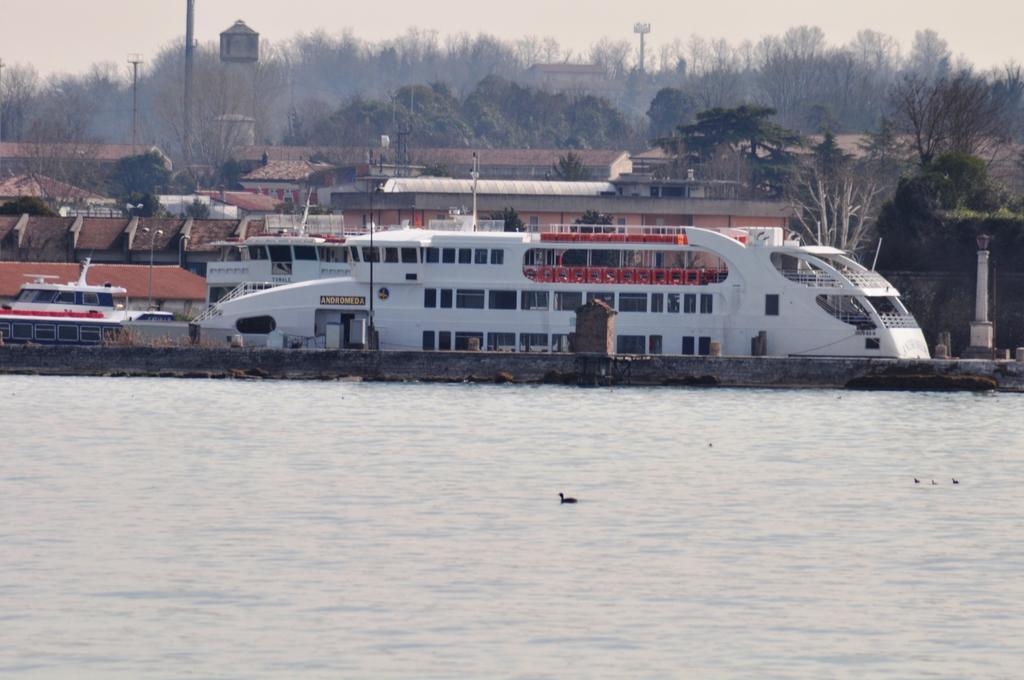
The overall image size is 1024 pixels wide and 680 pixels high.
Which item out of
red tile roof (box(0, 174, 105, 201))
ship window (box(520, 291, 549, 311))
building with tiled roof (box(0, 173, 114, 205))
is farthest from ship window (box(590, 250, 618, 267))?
red tile roof (box(0, 174, 105, 201))

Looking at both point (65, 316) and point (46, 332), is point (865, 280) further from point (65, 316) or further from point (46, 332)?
point (46, 332)

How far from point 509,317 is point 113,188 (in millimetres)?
95099

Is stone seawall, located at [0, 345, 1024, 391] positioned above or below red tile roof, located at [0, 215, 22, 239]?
below

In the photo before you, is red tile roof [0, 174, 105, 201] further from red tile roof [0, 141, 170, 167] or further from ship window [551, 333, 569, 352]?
ship window [551, 333, 569, 352]

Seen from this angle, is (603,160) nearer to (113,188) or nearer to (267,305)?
(113,188)

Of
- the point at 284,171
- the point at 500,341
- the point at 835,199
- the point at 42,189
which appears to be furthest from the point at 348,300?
the point at 284,171

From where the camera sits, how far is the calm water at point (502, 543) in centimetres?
2311

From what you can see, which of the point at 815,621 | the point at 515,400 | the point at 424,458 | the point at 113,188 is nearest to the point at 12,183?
the point at 113,188

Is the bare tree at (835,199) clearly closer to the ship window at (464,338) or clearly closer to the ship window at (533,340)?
the ship window at (533,340)

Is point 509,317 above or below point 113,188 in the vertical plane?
below

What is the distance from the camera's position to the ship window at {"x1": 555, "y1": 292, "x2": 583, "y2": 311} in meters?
60.1

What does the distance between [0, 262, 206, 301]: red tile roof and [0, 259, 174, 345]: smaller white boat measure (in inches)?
500

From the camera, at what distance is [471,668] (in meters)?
22.2

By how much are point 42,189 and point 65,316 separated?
7232 centimetres
